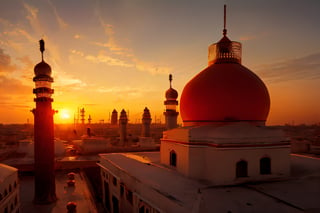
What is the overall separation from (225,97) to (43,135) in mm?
12566

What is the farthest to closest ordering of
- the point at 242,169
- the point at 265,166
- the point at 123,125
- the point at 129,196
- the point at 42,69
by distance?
A: the point at 123,125 < the point at 42,69 < the point at 129,196 < the point at 265,166 < the point at 242,169

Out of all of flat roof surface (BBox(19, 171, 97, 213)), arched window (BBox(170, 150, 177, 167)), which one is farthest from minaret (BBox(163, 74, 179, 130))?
arched window (BBox(170, 150, 177, 167))

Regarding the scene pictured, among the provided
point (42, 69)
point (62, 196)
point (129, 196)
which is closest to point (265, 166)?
point (129, 196)

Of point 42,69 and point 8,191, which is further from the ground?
point 42,69

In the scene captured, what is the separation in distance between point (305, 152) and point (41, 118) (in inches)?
1274

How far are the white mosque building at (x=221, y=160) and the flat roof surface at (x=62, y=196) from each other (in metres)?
3.01

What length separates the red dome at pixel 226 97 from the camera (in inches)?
498

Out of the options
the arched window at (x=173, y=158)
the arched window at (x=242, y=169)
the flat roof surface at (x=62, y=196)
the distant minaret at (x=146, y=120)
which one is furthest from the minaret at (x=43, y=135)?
the distant minaret at (x=146, y=120)

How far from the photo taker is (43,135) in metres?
16.2

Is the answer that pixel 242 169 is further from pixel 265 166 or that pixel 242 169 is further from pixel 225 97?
pixel 225 97

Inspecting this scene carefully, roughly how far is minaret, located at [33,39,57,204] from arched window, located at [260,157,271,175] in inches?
546

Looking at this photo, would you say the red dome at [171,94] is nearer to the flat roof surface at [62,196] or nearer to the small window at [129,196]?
the flat roof surface at [62,196]

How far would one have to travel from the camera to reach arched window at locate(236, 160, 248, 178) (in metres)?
11.3

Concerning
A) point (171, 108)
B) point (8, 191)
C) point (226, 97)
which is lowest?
point (8, 191)
